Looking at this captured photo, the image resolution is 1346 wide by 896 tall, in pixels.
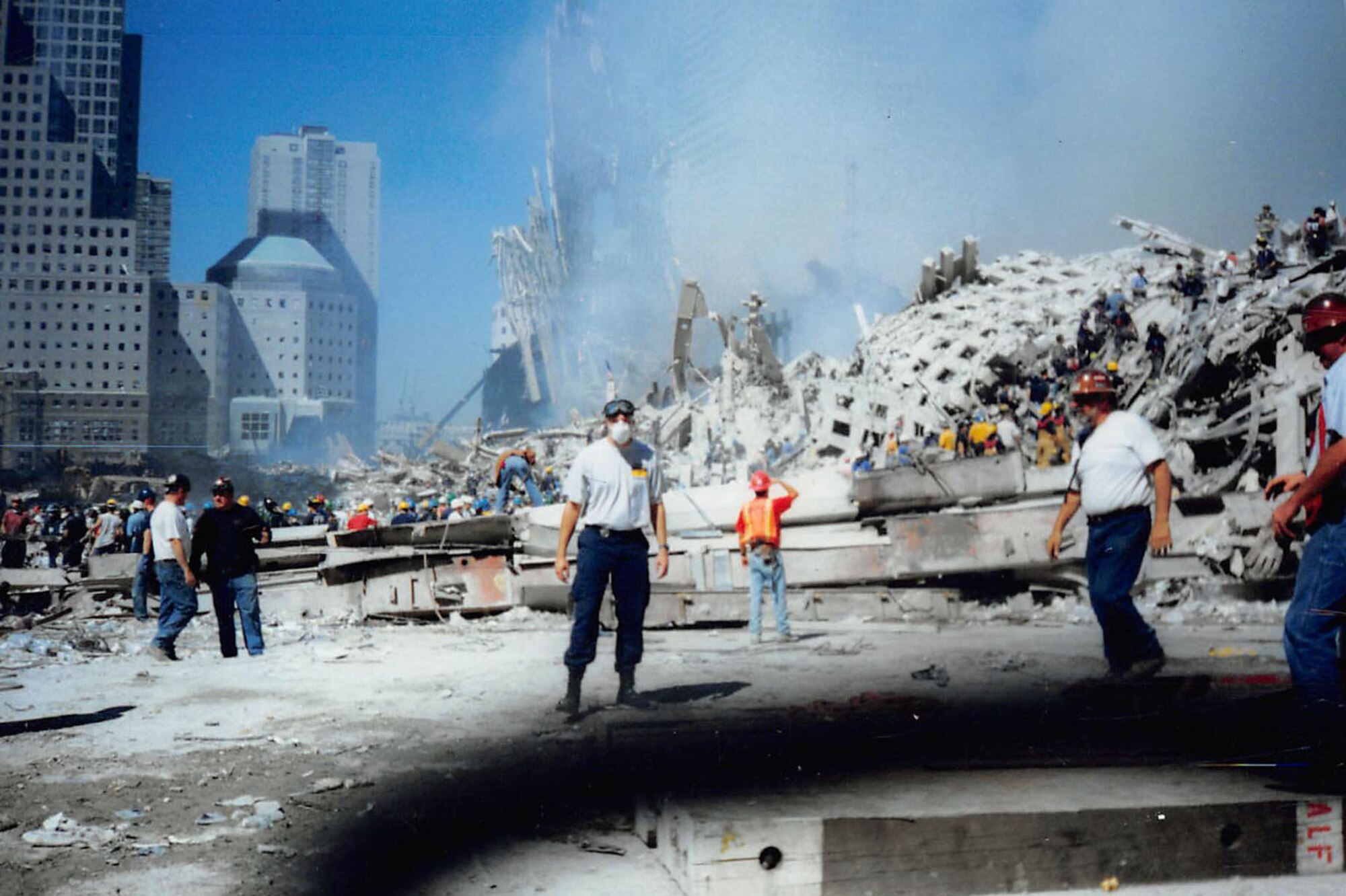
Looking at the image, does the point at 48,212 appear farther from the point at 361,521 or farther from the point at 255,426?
the point at 361,521

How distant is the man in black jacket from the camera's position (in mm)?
6309

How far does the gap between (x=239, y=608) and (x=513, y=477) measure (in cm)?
568

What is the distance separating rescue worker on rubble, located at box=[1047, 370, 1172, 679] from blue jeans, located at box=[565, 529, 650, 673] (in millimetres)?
1719

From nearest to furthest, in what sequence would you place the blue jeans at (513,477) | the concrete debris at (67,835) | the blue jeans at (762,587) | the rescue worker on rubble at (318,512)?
the concrete debris at (67,835) < the blue jeans at (762,587) < the blue jeans at (513,477) < the rescue worker on rubble at (318,512)

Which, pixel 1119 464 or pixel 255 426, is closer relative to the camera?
pixel 1119 464

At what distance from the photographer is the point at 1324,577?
2754 millimetres

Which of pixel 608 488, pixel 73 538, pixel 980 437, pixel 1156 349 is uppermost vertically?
pixel 1156 349

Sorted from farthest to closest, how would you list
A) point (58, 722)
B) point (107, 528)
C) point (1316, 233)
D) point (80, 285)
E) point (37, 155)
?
point (80, 285)
point (37, 155)
point (107, 528)
point (1316, 233)
point (58, 722)

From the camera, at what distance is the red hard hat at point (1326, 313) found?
292 cm

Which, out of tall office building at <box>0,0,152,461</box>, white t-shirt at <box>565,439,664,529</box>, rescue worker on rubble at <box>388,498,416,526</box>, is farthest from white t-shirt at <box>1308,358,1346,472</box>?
tall office building at <box>0,0,152,461</box>

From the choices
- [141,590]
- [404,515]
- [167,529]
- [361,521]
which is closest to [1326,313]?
[167,529]

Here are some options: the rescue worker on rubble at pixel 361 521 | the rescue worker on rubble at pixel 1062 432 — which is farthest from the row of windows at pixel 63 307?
the rescue worker on rubble at pixel 1062 432

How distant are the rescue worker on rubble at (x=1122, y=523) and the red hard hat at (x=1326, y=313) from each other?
976 mm

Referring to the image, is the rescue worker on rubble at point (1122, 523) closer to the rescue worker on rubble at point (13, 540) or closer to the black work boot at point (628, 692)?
the black work boot at point (628, 692)
